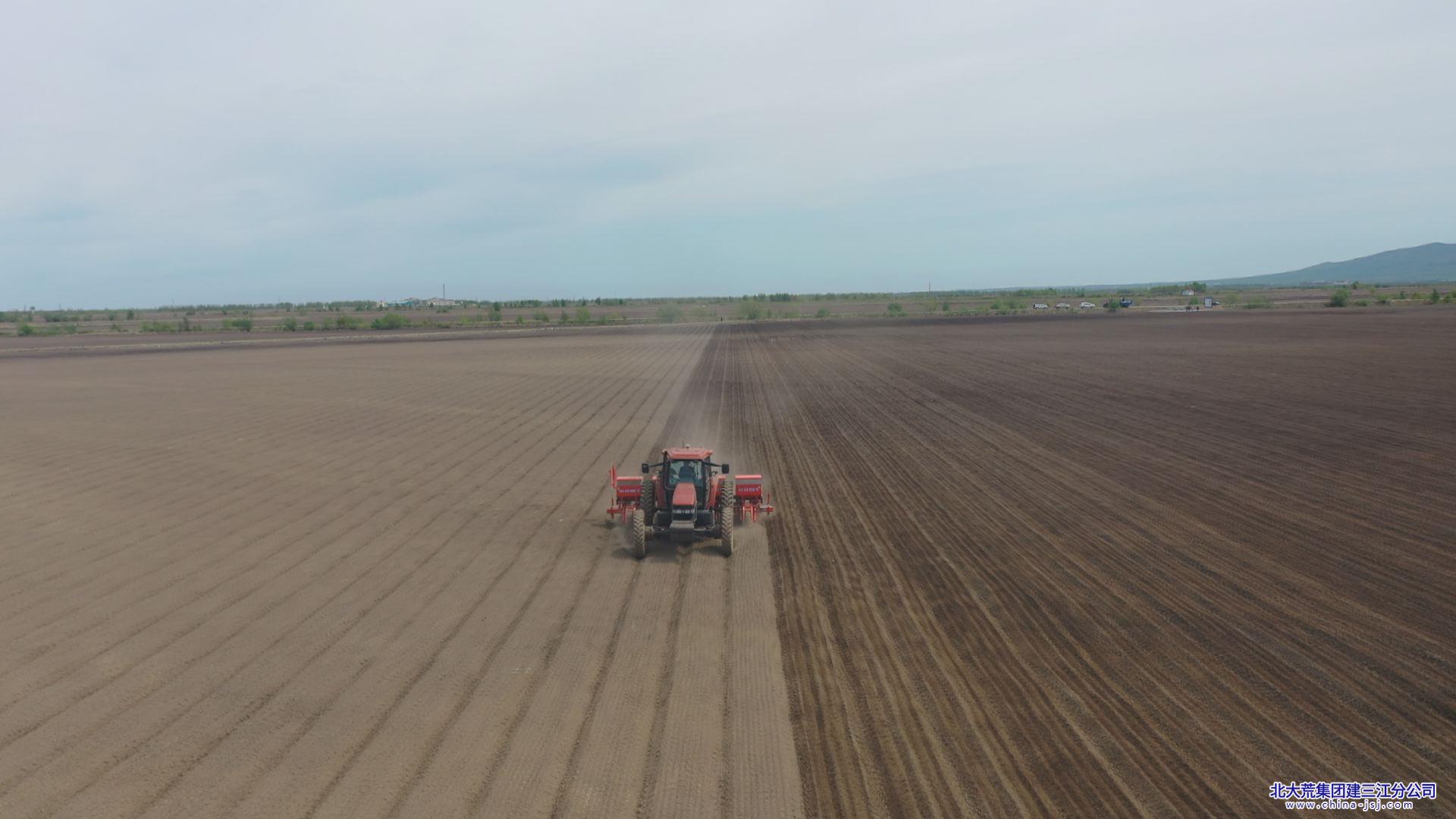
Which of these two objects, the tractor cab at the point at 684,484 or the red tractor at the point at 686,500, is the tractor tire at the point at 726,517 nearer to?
the red tractor at the point at 686,500

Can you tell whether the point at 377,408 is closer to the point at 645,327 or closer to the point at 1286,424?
the point at 1286,424

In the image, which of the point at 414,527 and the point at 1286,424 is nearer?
the point at 414,527

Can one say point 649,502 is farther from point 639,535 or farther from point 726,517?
point 726,517

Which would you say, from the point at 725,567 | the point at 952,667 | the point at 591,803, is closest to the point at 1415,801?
the point at 952,667

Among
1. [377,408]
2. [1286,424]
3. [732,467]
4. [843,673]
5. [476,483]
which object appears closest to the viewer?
[843,673]

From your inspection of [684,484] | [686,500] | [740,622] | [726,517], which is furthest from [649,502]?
[740,622]

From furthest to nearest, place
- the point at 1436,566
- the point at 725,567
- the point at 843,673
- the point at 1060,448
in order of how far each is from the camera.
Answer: the point at 1060,448, the point at 725,567, the point at 1436,566, the point at 843,673
